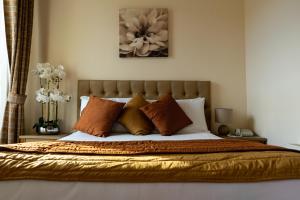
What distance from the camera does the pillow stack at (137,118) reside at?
274 cm

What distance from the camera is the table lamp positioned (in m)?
3.24

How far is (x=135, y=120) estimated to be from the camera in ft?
9.24

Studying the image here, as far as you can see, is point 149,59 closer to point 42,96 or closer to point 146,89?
point 146,89

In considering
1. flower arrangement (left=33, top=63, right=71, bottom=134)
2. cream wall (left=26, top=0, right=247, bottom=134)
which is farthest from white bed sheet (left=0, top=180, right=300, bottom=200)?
cream wall (left=26, top=0, right=247, bottom=134)

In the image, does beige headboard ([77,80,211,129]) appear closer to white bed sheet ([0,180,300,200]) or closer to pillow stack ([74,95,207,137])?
pillow stack ([74,95,207,137])

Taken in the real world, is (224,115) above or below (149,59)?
below

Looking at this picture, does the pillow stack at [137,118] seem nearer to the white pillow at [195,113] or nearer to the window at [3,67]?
the white pillow at [195,113]

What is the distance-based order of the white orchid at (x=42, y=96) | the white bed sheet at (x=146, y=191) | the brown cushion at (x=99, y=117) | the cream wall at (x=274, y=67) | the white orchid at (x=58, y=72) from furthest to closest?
the white orchid at (x=58, y=72) → the white orchid at (x=42, y=96) → the brown cushion at (x=99, y=117) → the cream wall at (x=274, y=67) → the white bed sheet at (x=146, y=191)

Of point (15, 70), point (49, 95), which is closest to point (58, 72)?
point (49, 95)

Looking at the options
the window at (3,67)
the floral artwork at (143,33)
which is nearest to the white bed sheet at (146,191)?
the window at (3,67)

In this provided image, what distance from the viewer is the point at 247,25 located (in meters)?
3.50

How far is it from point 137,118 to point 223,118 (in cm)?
114

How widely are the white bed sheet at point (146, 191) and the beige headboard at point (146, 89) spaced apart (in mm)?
2066

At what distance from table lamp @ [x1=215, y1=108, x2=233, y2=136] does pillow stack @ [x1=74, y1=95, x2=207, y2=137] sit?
330 mm
